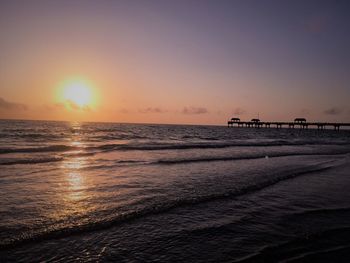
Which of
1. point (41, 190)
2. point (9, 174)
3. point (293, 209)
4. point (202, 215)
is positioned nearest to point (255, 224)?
point (202, 215)

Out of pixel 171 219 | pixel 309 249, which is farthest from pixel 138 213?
pixel 309 249

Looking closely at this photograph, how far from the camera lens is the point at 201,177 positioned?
34.2 feet

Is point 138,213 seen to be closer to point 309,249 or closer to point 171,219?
point 171,219

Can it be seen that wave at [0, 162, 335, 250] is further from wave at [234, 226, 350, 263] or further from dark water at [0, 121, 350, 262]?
wave at [234, 226, 350, 263]

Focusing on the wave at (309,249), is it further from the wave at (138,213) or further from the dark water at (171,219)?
the wave at (138,213)

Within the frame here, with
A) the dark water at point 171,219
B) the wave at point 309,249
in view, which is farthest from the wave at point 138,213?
the wave at point 309,249

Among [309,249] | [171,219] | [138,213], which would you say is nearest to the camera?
[309,249]

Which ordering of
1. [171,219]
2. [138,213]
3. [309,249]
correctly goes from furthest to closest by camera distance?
[138,213] < [171,219] < [309,249]

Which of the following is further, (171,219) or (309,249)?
(171,219)

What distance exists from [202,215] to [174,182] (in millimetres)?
3461

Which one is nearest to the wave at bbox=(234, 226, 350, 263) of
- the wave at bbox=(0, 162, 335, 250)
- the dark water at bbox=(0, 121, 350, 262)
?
the dark water at bbox=(0, 121, 350, 262)

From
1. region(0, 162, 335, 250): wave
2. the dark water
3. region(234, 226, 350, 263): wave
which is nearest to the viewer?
region(234, 226, 350, 263): wave

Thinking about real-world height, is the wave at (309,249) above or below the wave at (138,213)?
above

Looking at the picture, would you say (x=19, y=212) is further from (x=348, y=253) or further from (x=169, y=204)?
(x=348, y=253)
